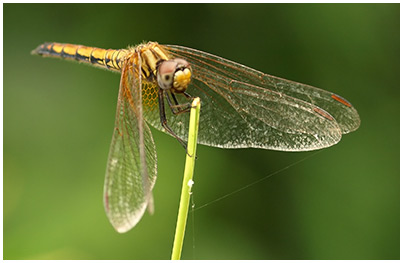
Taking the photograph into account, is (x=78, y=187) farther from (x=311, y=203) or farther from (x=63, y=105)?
(x=311, y=203)

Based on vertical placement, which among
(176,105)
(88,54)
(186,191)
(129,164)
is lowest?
(186,191)

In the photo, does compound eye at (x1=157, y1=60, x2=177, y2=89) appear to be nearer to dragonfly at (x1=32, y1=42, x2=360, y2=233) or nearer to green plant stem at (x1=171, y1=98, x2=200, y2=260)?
dragonfly at (x1=32, y1=42, x2=360, y2=233)

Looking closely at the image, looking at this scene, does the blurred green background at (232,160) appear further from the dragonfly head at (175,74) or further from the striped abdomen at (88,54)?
the dragonfly head at (175,74)

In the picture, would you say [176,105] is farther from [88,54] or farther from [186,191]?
[186,191]

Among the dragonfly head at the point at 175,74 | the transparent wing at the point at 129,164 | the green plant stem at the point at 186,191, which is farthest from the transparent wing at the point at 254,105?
the green plant stem at the point at 186,191

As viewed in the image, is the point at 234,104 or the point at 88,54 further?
the point at 88,54

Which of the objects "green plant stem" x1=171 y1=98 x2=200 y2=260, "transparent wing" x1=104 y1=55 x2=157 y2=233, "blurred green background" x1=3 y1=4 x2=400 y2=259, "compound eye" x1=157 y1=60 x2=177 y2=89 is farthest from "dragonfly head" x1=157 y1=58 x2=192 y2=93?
"blurred green background" x1=3 y1=4 x2=400 y2=259

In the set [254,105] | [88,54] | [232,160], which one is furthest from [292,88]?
[88,54]
